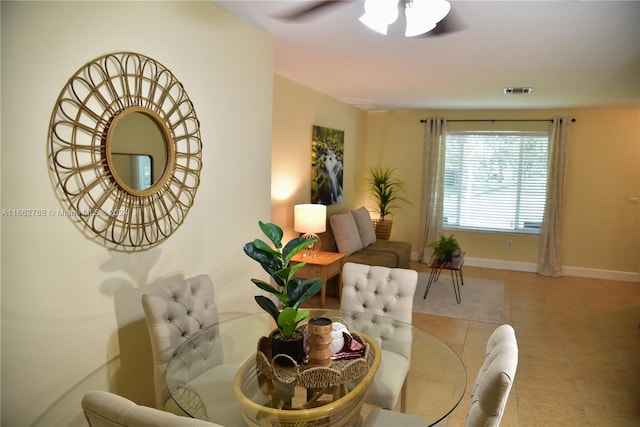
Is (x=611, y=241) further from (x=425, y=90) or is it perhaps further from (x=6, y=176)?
(x=6, y=176)

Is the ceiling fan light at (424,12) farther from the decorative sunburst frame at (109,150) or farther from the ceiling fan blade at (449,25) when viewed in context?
the decorative sunburst frame at (109,150)

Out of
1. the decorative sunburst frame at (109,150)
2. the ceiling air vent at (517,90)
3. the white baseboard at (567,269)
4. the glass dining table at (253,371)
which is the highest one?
the ceiling air vent at (517,90)

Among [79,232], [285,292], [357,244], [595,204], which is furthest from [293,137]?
[595,204]

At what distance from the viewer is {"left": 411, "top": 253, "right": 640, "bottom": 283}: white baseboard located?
653 cm

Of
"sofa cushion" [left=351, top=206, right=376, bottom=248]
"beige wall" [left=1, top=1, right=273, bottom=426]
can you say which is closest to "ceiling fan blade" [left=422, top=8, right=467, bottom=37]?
"beige wall" [left=1, top=1, right=273, bottom=426]

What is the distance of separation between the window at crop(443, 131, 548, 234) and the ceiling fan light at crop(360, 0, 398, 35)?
215 inches

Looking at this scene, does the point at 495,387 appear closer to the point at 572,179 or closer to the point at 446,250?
the point at 446,250

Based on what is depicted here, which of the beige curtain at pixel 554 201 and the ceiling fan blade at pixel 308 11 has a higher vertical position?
the ceiling fan blade at pixel 308 11

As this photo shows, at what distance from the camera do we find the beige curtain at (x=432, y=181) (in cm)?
710

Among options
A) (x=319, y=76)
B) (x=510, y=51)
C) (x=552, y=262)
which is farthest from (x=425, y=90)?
(x=552, y=262)

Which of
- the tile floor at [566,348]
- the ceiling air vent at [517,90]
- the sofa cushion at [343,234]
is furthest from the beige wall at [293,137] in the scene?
the ceiling air vent at [517,90]

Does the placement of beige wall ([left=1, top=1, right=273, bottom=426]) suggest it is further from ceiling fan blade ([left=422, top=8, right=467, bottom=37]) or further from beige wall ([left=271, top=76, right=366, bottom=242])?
beige wall ([left=271, top=76, right=366, bottom=242])

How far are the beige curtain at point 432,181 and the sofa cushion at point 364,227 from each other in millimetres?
1253

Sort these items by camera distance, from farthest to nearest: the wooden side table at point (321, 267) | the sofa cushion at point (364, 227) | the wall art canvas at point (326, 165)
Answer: the sofa cushion at point (364, 227), the wall art canvas at point (326, 165), the wooden side table at point (321, 267)
